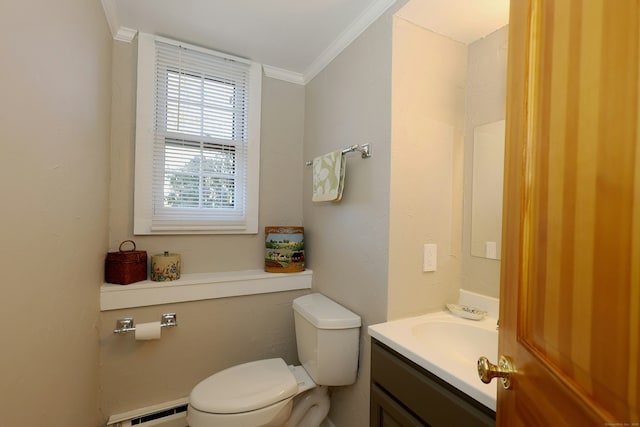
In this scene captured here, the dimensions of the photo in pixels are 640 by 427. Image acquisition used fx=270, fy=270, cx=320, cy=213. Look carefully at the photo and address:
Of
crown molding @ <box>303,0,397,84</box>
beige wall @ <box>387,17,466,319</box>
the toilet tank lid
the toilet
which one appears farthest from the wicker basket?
crown molding @ <box>303,0,397,84</box>

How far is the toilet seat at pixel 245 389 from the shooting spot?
118cm

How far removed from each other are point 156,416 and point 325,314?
1.16m

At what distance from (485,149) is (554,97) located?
38.3 inches

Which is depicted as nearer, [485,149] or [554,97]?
[554,97]

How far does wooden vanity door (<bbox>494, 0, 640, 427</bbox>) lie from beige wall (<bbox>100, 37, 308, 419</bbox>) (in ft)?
4.97

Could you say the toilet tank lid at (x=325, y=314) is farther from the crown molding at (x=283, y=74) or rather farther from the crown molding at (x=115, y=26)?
the crown molding at (x=115, y=26)

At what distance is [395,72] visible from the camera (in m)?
1.21

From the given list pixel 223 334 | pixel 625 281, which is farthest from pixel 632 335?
pixel 223 334

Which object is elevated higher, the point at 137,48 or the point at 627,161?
the point at 137,48

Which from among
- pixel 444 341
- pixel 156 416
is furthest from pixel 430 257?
pixel 156 416

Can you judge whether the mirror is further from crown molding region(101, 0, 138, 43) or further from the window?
crown molding region(101, 0, 138, 43)

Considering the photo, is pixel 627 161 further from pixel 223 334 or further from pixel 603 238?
pixel 223 334

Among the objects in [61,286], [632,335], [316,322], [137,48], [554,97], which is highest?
[137,48]

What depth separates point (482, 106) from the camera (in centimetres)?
131
